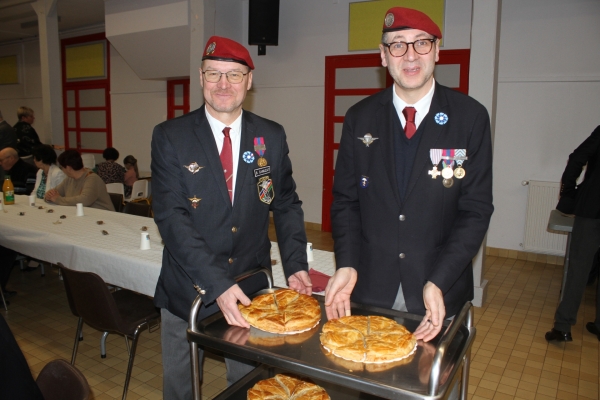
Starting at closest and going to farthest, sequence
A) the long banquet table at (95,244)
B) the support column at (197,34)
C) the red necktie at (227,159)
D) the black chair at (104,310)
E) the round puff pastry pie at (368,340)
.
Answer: the round puff pastry pie at (368,340), the red necktie at (227,159), the black chair at (104,310), the long banquet table at (95,244), the support column at (197,34)

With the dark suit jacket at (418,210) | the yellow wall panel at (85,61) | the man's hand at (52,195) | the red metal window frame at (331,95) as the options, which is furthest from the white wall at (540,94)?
the yellow wall panel at (85,61)

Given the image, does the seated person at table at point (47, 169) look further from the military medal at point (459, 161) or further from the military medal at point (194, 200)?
the military medal at point (459, 161)

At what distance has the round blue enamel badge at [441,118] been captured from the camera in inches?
60.8

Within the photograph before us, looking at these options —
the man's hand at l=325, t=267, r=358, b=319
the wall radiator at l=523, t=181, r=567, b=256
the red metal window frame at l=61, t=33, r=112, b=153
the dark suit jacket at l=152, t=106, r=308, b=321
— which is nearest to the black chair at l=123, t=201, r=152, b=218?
the dark suit jacket at l=152, t=106, r=308, b=321

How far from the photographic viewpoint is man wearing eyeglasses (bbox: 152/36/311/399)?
1612 mm

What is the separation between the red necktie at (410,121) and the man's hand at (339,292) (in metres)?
0.51

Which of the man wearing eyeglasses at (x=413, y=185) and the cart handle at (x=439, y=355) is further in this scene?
the man wearing eyeglasses at (x=413, y=185)

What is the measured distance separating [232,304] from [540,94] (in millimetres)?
5270

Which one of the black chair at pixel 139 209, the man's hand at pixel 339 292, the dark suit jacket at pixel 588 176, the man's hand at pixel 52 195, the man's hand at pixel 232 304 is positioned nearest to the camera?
the man's hand at pixel 232 304

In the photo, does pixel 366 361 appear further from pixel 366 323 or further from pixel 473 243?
pixel 473 243

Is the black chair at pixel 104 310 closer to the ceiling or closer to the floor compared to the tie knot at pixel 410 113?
closer to the floor

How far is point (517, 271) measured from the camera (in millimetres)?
5434

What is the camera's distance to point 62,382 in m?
1.41

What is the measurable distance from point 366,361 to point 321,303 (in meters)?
0.46
